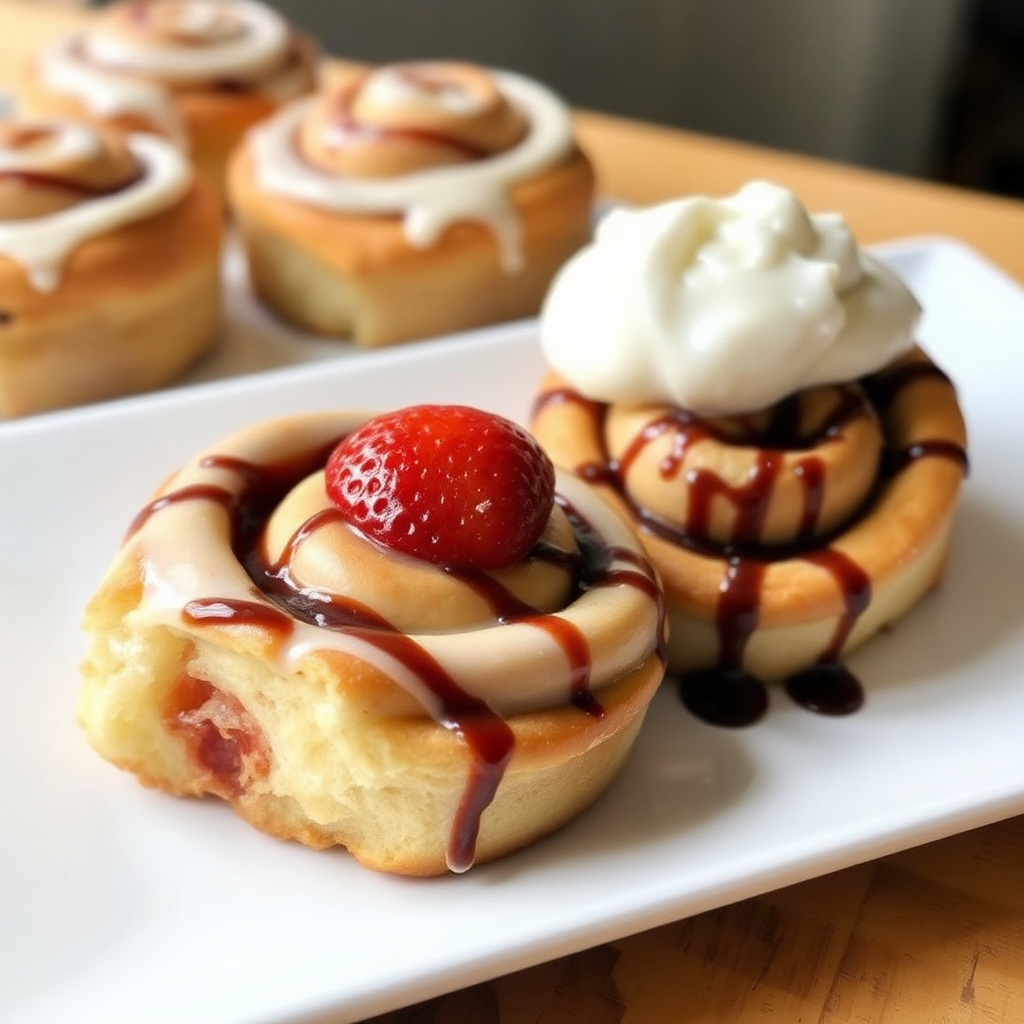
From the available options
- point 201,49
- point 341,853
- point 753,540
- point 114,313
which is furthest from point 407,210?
point 341,853

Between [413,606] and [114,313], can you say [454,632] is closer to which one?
[413,606]

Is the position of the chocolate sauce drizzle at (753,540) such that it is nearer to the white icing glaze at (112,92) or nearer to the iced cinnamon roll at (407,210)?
the iced cinnamon roll at (407,210)

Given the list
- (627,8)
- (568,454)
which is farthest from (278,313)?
(627,8)

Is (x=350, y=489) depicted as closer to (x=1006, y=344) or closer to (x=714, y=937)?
(x=714, y=937)

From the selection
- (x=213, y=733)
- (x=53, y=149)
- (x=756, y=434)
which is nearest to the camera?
(x=213, y=733)

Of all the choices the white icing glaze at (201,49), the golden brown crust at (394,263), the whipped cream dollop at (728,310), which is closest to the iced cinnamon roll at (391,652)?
the whipped cream dollop at (728,310)

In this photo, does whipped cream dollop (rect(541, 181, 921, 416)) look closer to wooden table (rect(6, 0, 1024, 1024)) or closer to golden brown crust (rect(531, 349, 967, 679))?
golden brown crust (rect(531, 349, 967, 679))
